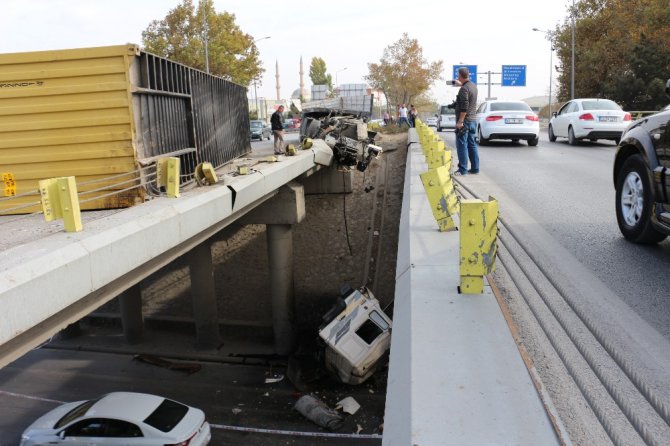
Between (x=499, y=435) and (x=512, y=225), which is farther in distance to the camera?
(x=512, y=225)

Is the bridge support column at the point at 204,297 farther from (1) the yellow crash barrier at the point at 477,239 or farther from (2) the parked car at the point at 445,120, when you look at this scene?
(2) the parked car at the point at 445,120

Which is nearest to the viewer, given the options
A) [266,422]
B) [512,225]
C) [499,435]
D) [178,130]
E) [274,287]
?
[499,435]

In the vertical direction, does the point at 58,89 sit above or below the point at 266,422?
above

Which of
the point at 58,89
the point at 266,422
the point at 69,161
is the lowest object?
the point at 266,422

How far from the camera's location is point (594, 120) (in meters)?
17.1

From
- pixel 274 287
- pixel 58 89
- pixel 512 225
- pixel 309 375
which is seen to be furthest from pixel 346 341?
pixel 58 89

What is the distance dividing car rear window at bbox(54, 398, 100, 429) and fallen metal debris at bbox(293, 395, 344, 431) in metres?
4.55

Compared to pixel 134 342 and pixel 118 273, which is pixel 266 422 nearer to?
pixel 134 342

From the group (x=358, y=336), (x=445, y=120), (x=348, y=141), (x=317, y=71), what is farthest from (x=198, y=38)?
(x=317, y=71)

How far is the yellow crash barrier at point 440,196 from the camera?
5242 millimetres

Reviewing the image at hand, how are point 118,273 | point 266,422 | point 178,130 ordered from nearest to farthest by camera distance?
point 118,273 < point 178,130 < point 266,422

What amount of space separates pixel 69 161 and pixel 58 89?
1004 millimetres

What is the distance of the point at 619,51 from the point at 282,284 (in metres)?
32.5

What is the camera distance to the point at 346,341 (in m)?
12.9
